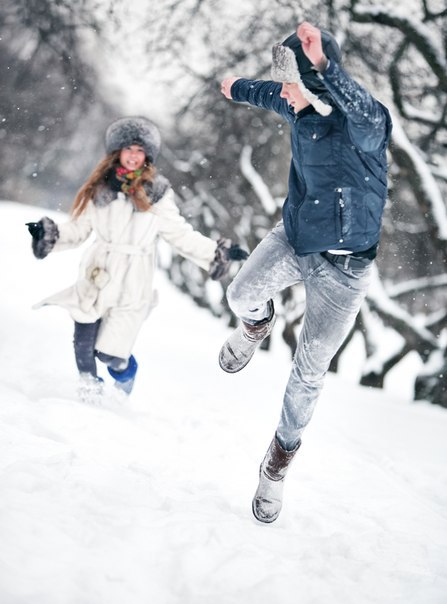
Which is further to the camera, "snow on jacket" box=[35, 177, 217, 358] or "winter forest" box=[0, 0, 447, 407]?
"winter forest" box=[0, 0, 447, 407]

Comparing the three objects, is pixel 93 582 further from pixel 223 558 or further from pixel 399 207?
pixel 399 207

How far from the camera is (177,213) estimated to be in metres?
3.91

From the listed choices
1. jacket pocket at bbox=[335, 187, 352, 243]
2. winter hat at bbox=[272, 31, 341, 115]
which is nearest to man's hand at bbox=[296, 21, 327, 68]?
winter hat at bbox=[272, 31, 341, 115]

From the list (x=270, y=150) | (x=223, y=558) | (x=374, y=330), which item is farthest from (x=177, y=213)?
(x=270, y=150)

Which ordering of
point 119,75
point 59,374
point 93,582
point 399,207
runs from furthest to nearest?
1. point 119,75
2. point 399,207
3. point 59,374
4. point 93,582

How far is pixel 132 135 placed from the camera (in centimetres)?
365

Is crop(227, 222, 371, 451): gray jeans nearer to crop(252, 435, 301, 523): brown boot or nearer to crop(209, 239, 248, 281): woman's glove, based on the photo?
crop(252, 435, 301, 523): brown boot

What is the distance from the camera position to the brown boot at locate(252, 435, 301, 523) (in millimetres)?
2477

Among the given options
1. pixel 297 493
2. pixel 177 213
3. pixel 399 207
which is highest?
pixel 177 213

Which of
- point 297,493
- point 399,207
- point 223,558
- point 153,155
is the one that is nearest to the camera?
point 223,558

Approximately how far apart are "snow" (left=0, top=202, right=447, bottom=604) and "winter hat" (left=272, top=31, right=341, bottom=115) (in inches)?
65.1

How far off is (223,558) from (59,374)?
268 centimetres

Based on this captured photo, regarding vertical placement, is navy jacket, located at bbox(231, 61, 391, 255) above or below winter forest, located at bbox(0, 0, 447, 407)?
above

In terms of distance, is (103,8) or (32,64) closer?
(103,8)
